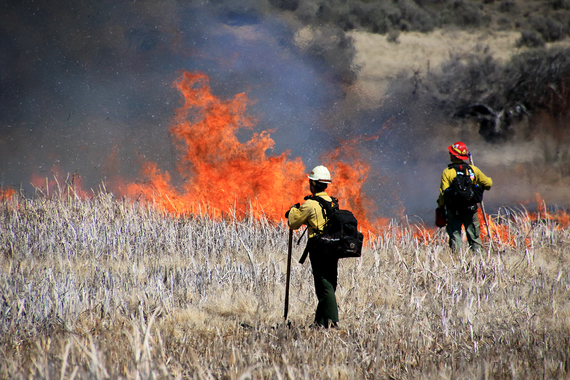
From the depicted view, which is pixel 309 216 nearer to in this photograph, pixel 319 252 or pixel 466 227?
pixel 319 252

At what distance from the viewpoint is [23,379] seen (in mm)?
2566

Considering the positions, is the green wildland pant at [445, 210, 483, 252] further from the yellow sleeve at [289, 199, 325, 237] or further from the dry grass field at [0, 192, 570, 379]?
the yellow sleeve at [289, 199, 325, 237]

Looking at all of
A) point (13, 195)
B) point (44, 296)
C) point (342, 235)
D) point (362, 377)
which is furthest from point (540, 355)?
point (13, 195)

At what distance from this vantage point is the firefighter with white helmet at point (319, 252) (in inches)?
155

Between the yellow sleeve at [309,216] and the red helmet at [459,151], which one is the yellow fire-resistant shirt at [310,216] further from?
the red helmet at [459,151]

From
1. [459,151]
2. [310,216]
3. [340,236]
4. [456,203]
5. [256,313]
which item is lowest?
[256,313]

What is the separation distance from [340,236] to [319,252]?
0.24 metres

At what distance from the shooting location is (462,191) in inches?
257

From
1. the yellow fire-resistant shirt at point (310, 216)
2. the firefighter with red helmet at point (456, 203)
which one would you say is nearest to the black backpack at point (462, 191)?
the firefighter with red helmet at point (456, 203)

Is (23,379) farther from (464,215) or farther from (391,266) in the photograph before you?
(464,215)

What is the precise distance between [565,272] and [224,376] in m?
5.27

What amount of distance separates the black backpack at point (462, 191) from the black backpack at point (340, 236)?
331cm

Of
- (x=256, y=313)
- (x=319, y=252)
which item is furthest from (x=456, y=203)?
(x=256, y=313)

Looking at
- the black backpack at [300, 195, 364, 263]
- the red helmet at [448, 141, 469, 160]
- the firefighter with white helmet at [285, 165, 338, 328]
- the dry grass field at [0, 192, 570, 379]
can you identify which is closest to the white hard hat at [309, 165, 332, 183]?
the firefighter with white helmet at [285, 165, 338, 328]
